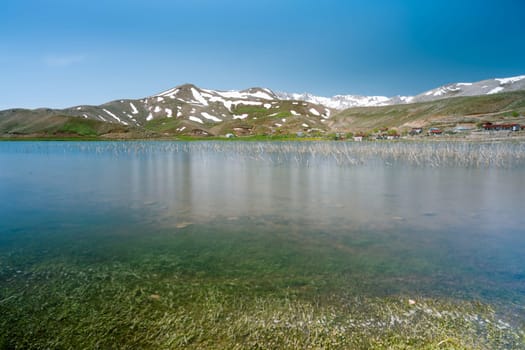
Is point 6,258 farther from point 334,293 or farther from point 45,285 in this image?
point 334,293

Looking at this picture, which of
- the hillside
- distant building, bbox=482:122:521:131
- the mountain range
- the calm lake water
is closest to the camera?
the calm lake water

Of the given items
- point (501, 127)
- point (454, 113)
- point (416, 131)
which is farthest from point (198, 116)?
point (501, 127)

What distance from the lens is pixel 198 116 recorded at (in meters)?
142

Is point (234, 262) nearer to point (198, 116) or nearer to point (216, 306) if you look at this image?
point (216, 306)

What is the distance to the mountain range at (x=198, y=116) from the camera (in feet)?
303

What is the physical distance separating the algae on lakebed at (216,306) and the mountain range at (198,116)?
78204 mm

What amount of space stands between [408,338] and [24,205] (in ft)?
32.6

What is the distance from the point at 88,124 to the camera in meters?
94.9

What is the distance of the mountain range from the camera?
92.4m

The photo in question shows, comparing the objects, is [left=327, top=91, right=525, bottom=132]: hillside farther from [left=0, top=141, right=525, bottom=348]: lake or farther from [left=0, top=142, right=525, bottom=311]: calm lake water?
[left=0, top=141, right=525, bottom=348]: lake

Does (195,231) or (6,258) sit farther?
(195,231)

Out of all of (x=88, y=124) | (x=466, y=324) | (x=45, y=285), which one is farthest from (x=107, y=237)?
(x=88, y=124)

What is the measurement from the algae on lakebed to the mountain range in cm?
7820

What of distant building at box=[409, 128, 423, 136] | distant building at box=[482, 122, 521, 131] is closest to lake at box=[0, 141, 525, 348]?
distant building at box=[482, 122, 521, 131]
